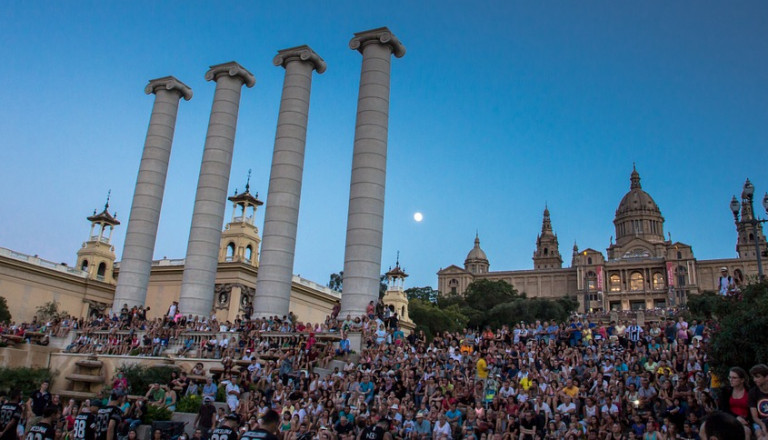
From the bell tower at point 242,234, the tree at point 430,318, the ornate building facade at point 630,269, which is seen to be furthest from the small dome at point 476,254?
the bell tower at point 242,234

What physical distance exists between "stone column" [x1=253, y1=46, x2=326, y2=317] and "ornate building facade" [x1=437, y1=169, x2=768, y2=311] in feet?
316

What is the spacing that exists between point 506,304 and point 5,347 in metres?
83.2

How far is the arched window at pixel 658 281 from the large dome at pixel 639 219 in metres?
22.3

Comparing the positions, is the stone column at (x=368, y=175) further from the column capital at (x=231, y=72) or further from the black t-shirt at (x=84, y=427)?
the black t-shirt at (x=84, y=427)

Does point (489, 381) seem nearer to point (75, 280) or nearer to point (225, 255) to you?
point (225, 255)

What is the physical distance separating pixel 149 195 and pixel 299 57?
11.4 m

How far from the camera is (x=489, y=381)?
1778 cm

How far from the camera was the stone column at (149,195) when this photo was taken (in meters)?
34.7

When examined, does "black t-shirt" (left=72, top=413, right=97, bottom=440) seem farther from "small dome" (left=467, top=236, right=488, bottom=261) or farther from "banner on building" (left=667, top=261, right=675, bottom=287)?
"small dome" (left=467, top=236, right=488, bottom=261)

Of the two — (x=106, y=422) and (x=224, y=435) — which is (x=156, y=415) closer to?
(x=106, y=422)

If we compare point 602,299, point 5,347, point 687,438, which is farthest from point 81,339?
point 602,299

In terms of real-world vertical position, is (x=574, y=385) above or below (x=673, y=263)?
below

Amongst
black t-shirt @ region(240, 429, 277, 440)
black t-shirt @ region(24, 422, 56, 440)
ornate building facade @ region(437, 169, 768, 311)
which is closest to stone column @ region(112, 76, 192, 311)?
black t-shirt @ region(24, 422, 56, 440)

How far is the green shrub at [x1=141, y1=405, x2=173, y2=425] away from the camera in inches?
662
